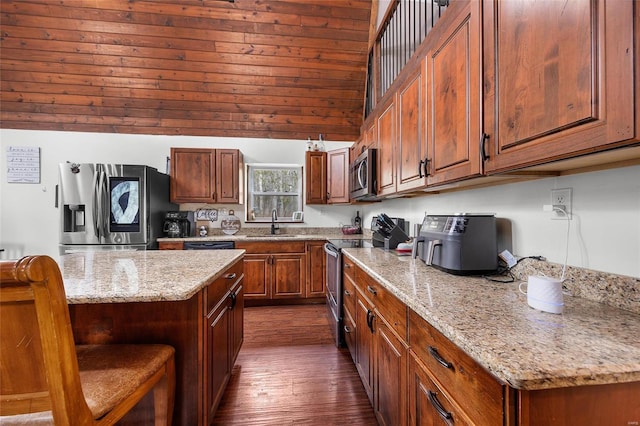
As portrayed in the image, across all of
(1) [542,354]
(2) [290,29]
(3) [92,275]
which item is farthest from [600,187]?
(2) [290,29]

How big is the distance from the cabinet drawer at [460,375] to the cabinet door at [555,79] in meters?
0.64

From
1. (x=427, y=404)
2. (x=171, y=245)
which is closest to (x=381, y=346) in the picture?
(x=427, y=404)

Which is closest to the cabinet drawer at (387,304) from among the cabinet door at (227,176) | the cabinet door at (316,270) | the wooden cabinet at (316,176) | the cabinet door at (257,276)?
the cabinet door at (316,270)

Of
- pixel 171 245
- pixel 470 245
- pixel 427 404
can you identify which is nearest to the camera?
pixel 427 404

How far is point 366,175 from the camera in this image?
2535mm

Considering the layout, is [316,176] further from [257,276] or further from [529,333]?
[529,333]

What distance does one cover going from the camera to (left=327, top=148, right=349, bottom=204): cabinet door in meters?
3.55

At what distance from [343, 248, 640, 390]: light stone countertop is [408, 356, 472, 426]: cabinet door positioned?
0.71ft

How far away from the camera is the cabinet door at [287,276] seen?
11.1 ft

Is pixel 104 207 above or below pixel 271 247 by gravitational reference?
above

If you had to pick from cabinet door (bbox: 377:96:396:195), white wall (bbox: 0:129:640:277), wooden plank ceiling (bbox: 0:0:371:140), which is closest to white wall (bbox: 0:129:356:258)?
white wall (bbox: 0:129:640:277)

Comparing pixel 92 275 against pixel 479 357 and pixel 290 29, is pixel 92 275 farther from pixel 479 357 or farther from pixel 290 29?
pixel 290 29

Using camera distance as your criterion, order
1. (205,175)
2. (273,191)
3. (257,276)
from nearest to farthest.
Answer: (257,276) → (205,175) → (273,191)

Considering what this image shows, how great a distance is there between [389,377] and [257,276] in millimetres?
2446
